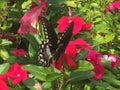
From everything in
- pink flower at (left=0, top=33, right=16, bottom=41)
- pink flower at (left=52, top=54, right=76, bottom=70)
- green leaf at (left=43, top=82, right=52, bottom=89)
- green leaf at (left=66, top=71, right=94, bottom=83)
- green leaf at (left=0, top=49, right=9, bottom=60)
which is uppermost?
pink flower at (left=52, top=54, right=76, bottom=70)

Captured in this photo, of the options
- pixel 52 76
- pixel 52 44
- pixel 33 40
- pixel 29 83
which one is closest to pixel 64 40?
pixel 52 44

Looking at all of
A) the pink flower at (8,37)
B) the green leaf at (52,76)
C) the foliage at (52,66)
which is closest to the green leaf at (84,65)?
the foliage at (52,66)

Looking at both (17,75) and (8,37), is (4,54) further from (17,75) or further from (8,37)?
(17,75)

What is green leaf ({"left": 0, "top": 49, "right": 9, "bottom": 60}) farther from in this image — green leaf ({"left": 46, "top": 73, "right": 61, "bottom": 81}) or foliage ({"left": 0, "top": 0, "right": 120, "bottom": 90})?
green leaf ({"left": 46, "top": 73, "right": 61, "bottom": 81})

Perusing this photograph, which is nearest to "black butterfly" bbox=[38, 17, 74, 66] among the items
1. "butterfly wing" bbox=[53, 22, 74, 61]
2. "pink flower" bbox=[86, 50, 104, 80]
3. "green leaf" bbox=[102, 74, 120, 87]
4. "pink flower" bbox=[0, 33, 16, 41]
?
"butterfly wing" bbox=[53, 22, 74, 61]

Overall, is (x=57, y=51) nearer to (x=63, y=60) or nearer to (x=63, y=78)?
(x=63, y=60)

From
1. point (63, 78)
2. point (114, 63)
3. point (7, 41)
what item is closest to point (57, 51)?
point (63, 78)

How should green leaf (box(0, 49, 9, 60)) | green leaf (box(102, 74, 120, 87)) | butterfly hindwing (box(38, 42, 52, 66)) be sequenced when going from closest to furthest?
butterfly hindwing (box(38, 42, 52, 66))
green leaf (box(102, 74, 120, 87))
green leaf (box(0, 49, 9, 60))

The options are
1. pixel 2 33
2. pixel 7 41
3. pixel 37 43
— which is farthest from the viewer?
pixel 2 33

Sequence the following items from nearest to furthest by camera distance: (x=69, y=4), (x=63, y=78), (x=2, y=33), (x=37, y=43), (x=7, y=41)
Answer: (x=63, y=78), (x=37, y=43), (x=7, y=41), (x=2, y=33), (x=69, y=4)
